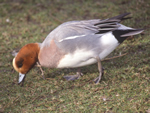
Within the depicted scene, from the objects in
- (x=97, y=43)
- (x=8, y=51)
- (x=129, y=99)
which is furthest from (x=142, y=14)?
(x=8, y=51)

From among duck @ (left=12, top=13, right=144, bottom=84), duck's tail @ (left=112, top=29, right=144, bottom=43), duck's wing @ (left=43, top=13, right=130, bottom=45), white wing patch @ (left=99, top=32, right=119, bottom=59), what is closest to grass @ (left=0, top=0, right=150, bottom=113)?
duck @ (left=12, top=13, right=144, bottom=84)

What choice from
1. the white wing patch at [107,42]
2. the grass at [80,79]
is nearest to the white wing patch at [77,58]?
the white wing patch at [107,42]

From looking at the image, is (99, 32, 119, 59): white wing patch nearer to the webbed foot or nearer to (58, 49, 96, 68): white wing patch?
(58, 49, 96, 68): white wing patch

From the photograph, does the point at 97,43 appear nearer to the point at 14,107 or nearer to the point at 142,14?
the point at 14,107

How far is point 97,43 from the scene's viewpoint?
2.88 meters

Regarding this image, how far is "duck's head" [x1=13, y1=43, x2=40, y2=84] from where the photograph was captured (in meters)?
3.03

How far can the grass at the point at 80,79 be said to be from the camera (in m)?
2.70

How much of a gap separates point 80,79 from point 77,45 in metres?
0.64

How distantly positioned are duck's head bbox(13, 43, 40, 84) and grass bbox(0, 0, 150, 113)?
300 millimetres

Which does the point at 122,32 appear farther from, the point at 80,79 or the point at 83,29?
the point at 80,79

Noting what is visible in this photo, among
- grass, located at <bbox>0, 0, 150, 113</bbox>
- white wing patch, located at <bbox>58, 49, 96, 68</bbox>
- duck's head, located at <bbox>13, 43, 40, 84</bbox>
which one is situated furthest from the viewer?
duck's head, located at <bbox>13, 43, 40, 84</bbox>

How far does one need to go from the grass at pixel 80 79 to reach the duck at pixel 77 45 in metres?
0.29

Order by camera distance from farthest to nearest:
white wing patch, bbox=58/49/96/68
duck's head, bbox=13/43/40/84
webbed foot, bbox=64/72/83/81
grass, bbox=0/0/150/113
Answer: webbed foot, bbox=64/72/83/81
duck's head, bbox=13/43/40/84
white wing patch, bbox=58/49/96/68
grass, bbox=0/0/150/113

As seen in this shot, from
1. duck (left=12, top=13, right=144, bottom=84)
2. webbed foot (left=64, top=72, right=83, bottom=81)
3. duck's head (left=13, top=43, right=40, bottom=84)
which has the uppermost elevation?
duck (left=12, top=13, right=144, bottom=84)
